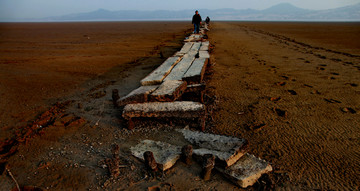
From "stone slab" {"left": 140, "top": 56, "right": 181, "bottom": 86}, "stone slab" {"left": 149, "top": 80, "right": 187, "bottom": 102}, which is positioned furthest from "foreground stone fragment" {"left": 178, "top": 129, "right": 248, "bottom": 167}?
"stone slab" {"left": 140, "top": 56, "right": 181, "bottom": 86}

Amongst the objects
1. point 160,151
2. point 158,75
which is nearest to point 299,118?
point 160,151

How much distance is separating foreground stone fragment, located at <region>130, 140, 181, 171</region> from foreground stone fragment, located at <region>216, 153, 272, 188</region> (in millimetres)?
497

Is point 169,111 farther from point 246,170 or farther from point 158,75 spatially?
point 158,75

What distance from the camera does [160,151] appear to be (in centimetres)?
240

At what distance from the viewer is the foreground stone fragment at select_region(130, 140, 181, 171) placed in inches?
85.6

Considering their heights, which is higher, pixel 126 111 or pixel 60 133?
pixel 126 111

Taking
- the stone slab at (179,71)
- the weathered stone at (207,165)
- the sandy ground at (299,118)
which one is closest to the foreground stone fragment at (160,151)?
the weathered stone at (207,165)

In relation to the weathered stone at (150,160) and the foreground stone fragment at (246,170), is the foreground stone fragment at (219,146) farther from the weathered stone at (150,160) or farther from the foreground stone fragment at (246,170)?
the weathered stone at (150,160)

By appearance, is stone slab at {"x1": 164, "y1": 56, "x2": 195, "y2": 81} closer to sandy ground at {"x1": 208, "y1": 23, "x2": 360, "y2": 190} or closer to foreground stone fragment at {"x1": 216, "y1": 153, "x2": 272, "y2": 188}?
sandy ground at {"x1": 208, "y1": 23, "x2": 360, "y2": 190}

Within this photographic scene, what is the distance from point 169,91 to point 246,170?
5.29ft

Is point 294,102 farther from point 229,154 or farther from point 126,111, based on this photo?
point 126,111

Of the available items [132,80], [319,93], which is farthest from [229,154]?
[132,80]

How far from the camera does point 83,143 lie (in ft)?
8.93

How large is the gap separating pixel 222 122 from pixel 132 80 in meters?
3.10
